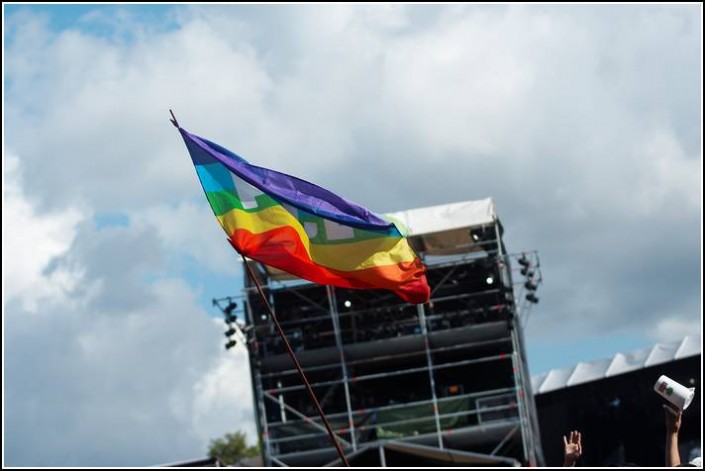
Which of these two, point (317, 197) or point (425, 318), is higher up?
point (425, 318)

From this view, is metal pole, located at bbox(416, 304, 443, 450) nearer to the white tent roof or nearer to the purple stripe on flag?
the white tent roof

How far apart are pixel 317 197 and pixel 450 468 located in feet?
51.6

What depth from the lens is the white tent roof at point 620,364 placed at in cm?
4006

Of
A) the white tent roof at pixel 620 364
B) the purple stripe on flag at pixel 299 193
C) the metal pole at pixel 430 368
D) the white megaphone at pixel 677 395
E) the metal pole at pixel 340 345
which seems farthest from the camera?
the white tent roof at pixel 620 364

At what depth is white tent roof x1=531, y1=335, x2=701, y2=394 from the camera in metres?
40.1

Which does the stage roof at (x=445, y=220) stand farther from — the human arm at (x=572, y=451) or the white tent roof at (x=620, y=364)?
the human arm at (x=572, y=451)

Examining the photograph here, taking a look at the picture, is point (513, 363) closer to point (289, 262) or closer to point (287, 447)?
point (287, 447)

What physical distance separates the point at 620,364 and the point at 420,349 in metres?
11.4

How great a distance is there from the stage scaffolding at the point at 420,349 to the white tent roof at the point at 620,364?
8.19 meters

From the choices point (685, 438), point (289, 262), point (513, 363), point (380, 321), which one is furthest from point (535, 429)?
point (289, 262)

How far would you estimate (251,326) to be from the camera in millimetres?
32250

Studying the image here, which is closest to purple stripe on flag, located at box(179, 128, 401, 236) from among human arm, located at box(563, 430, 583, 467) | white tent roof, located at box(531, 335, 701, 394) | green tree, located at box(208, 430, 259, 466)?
human arm, located at box(563, 430, 583, 467)

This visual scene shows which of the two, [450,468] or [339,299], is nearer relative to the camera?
[450,468]

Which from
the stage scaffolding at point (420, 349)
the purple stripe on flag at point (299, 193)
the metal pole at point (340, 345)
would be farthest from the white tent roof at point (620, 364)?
the purple stripe on flag at point (299, 193)
